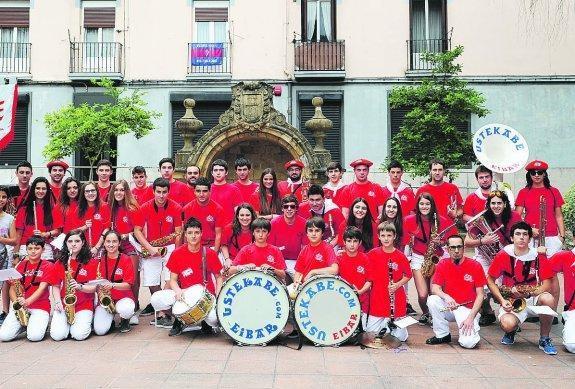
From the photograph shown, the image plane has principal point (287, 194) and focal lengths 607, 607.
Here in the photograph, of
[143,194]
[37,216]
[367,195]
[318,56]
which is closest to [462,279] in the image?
[367,195]

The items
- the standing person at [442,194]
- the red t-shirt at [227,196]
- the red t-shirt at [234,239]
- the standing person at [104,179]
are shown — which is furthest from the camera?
the red t-shirt at [227,196]

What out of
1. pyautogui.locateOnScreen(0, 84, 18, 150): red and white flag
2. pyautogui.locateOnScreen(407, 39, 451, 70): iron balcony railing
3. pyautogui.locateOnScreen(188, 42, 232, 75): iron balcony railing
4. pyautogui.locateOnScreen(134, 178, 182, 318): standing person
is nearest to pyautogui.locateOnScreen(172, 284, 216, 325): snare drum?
pyautogui.locateOnScreen(134, 178, 182, 318): standing person

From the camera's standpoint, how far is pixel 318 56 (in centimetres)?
2055

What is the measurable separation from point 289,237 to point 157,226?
70.8 inches

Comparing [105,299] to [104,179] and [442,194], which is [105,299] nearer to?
[104,179]

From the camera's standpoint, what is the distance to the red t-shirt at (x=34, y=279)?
7.18m

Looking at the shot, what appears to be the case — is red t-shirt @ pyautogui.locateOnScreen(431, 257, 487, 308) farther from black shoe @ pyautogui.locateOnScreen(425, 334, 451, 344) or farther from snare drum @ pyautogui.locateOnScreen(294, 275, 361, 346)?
snare drum @ pyautogui.locateOnScreen(294, 275, 361, 346)

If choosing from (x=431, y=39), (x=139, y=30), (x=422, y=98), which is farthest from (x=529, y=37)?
(x=139, y=30)

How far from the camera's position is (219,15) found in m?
21.0

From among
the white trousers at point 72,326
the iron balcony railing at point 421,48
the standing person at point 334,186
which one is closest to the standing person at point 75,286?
the white trousers at point 72,326

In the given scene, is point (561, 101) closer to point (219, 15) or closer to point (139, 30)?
point (219, 15)

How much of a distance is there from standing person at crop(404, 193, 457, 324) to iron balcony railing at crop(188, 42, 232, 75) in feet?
46.2

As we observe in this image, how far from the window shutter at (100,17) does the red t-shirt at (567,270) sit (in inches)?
715

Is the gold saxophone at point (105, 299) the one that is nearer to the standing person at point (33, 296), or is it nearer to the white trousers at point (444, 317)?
the standing person at point (33, 296)
